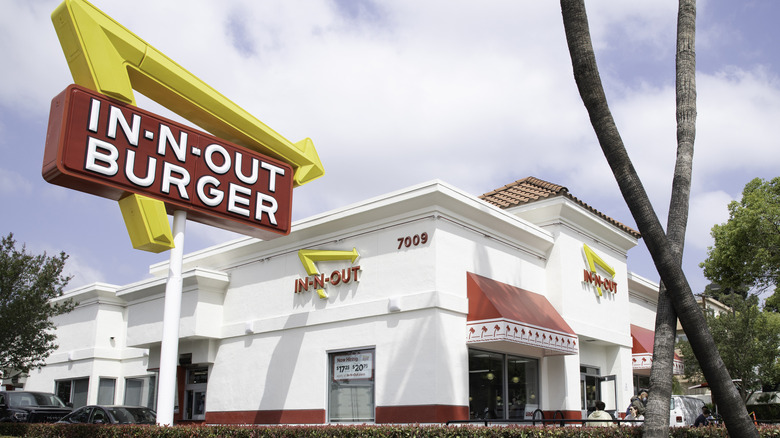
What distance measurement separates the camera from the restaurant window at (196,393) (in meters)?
21.8

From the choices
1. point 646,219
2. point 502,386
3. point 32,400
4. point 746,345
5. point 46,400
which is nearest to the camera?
point 646,219

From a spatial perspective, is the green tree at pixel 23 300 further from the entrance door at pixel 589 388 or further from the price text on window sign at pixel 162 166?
the entrance door at pixel 589 388

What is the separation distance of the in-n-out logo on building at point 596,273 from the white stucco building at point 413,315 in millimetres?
57

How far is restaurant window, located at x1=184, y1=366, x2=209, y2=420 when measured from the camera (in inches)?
856

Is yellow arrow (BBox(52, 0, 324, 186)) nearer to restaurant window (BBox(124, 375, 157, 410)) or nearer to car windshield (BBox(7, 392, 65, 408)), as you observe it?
restaurant window (BBox(124, 375, 157, 410))

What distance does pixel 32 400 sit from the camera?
2325 centimetres

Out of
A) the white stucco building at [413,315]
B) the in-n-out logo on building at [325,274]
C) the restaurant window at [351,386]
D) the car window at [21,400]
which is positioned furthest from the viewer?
the car window at [21,400]

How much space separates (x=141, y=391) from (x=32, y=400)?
13.1 feet

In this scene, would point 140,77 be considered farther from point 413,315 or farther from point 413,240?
point 413,315

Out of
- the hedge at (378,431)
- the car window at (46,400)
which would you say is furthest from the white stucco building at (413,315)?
the hedge at (378,431)

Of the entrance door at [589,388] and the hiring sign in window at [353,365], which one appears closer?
the hiring sign in window at [353,365]

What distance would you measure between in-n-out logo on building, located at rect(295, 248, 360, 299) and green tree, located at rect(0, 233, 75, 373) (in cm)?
867

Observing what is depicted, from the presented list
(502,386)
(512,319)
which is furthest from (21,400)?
(512,319)

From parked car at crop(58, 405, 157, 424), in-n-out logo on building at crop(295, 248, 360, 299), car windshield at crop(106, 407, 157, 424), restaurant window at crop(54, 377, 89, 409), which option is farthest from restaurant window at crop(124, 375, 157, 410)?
in-n-out logo on building at crop(295, 248, 360, 299)
